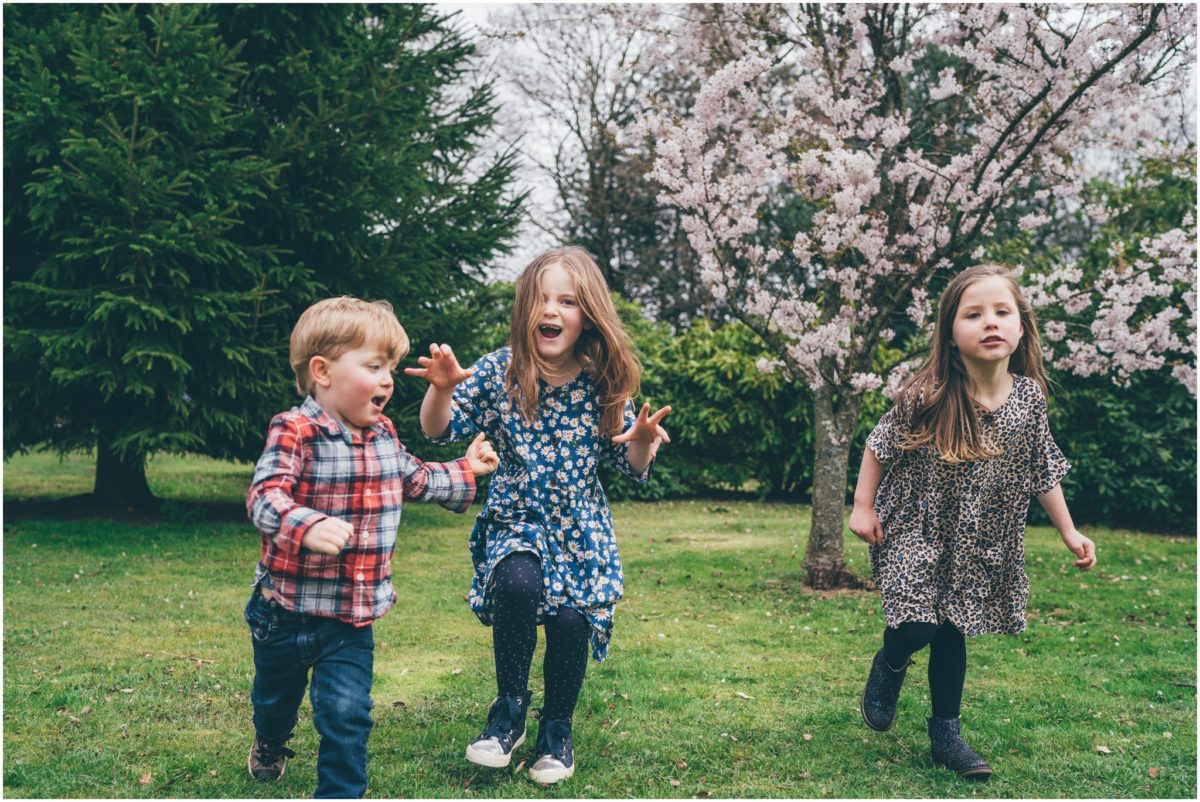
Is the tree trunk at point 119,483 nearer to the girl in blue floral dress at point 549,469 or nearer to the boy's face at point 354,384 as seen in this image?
the girl in blue floral dress at point 549,469

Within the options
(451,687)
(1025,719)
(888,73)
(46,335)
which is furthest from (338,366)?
(46,335)

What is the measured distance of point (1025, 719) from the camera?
3861mm

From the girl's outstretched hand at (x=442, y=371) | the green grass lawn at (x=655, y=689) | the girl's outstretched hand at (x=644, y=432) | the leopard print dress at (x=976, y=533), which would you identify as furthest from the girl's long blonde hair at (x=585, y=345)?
the green grass lawn at (x=655, y=689)

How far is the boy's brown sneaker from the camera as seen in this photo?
9.98 ft

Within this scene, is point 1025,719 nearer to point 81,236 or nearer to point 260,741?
point 260,741

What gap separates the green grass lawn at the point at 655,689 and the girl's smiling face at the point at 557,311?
140cm

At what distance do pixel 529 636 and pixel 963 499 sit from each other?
1540 mm

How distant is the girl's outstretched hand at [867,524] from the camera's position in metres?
3.43

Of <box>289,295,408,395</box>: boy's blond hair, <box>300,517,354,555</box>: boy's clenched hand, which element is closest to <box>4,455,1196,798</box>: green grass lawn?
<box>300,517,354,555</box>: boy's clenched hand

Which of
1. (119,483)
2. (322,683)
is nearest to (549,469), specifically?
(322,683)

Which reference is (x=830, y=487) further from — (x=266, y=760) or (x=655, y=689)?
(x=266, y=760)

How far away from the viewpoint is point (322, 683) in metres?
2.69

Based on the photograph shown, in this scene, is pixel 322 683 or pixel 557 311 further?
pixel 557 311

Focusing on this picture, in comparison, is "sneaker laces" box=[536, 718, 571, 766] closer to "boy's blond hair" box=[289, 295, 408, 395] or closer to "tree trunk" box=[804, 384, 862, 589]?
"boy's blond hair" box=[289, 295, 408, 395]
